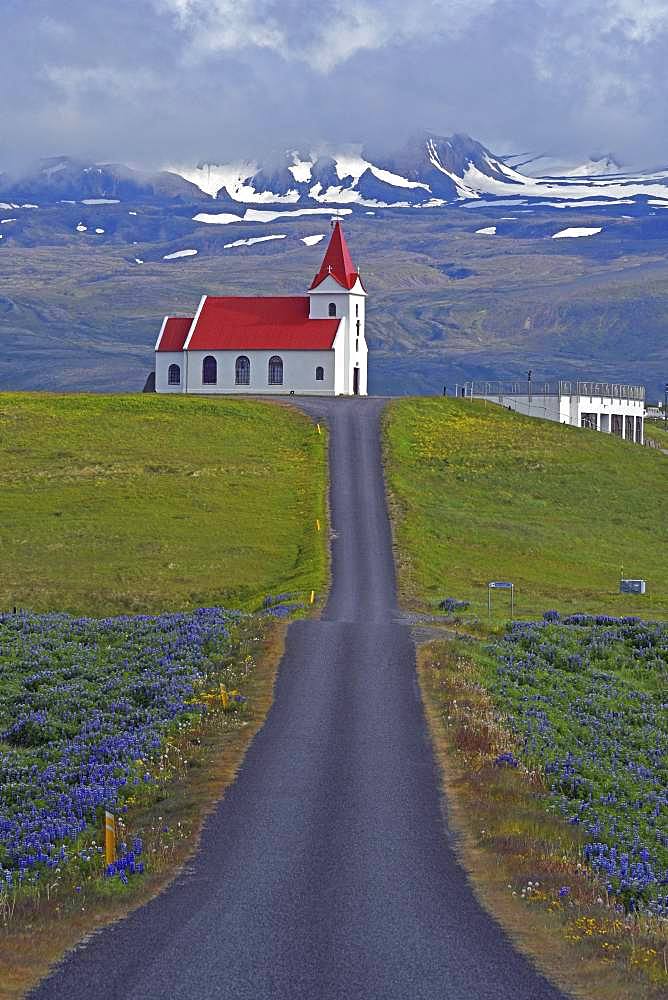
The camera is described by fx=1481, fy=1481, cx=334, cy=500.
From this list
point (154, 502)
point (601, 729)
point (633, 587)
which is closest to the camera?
point (601, 729)

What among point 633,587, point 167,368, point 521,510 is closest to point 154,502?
point 521,510

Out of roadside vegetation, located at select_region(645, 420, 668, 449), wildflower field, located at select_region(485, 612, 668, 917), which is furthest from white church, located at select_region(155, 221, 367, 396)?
wildflower field, located at select_region(485, 612, 668, 917)

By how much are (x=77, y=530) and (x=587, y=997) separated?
182 feet

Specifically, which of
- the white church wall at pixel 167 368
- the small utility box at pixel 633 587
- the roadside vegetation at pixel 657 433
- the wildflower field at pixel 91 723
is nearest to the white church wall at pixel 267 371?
the white church wall at pixel 167 368

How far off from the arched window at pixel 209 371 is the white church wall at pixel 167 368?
173 cm

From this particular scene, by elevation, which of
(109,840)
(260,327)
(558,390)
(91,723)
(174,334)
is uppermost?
(260,327)

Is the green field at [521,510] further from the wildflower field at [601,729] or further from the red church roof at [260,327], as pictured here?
the red church roof at [260,327]

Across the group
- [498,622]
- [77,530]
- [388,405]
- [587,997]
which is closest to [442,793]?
[587,997]

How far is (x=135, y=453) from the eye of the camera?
279 feet

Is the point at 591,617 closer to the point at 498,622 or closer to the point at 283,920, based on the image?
the point at 498,622

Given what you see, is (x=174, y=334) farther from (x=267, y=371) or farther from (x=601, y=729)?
(x=601, y=729)

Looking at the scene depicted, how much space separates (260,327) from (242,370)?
371cm

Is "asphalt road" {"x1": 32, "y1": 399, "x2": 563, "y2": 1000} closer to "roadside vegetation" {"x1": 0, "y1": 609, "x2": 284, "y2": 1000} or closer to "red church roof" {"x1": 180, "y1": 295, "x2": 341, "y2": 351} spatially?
"roadside vegetation" {"x1": 0, "y1": 609, "x2": 284, "y2": 1000}

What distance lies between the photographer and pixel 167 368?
113 meters
